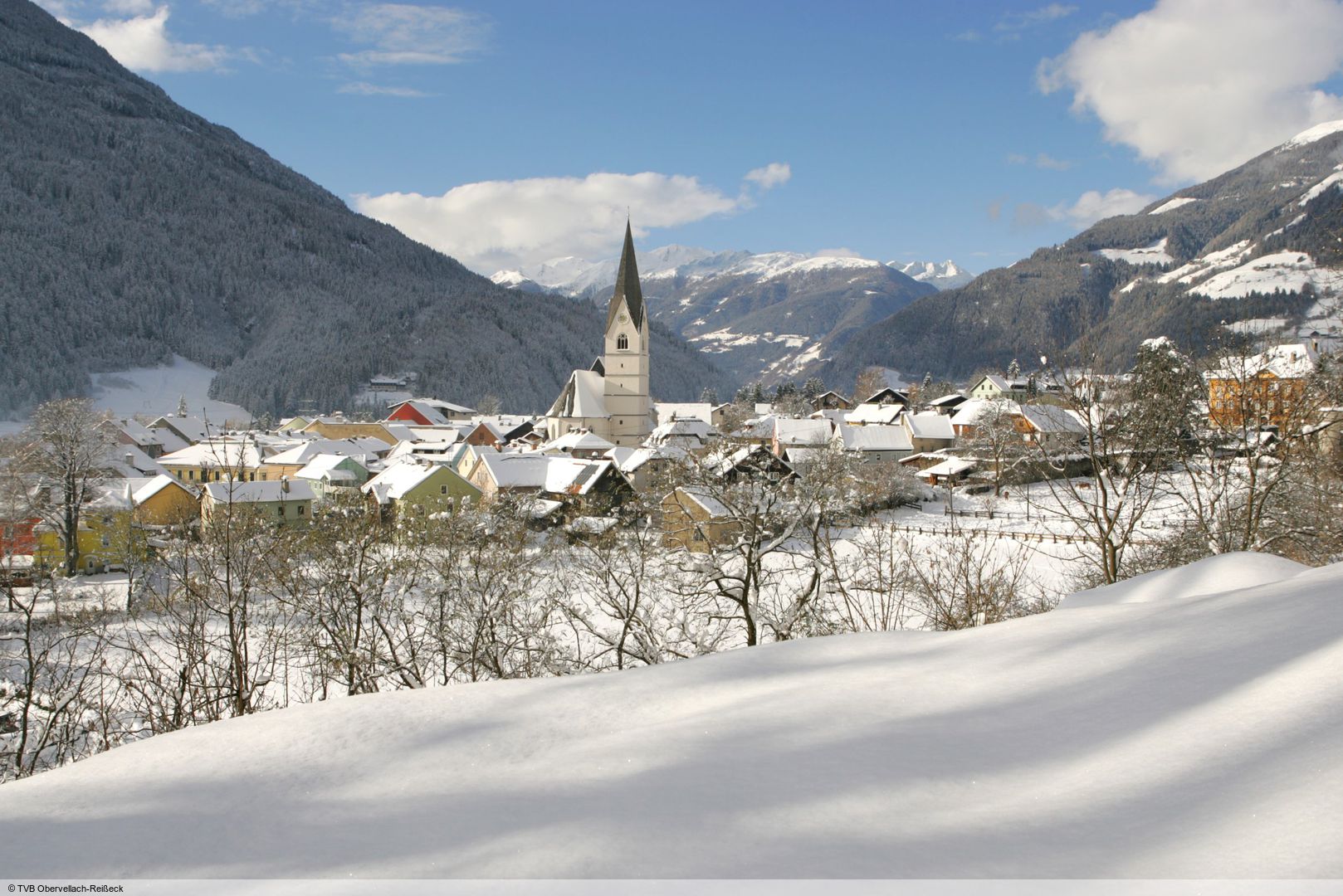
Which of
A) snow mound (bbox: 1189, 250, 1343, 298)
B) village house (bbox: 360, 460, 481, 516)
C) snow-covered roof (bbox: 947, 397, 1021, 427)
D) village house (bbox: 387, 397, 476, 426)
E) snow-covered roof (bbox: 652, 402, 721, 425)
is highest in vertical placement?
snow mound (bbox: 1189, 250, 1343, 298)

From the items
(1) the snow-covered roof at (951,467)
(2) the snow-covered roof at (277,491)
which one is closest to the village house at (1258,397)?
(2) the snow-covered roof at (277,491)

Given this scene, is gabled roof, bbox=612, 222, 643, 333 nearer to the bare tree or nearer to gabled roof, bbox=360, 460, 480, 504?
gabled roof, bbox=360, 460, 480, 504

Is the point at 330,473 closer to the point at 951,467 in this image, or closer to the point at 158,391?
the point at 951,467

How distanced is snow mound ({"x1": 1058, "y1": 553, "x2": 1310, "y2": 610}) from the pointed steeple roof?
5746 centimetres

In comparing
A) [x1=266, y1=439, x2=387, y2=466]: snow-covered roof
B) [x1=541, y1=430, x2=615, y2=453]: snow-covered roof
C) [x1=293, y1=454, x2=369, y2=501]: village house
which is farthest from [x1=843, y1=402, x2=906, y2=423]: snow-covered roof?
[x1=293, y1=454, x2=369, y2=501]: village house

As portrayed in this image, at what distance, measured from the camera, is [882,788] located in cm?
292

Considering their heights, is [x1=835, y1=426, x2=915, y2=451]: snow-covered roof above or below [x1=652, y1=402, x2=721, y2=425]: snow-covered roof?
below

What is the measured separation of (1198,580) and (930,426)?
51.9 metres

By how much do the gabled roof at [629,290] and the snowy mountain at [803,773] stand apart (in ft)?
195

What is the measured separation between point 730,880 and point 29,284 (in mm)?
173039

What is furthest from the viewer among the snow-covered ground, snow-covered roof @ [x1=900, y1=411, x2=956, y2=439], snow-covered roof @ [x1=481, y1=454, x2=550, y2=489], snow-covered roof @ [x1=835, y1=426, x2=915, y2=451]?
the snow-covered ground

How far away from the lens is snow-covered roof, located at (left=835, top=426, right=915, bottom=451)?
5284 centimetres

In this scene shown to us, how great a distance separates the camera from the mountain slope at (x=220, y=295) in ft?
418

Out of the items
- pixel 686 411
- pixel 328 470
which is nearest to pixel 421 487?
pixel 328 470
